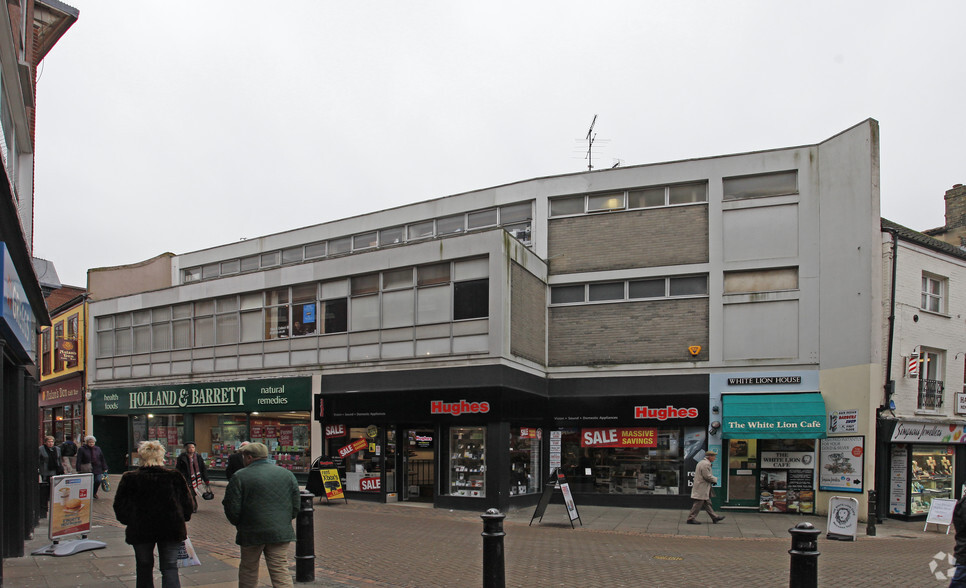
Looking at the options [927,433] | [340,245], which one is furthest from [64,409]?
[927,433]

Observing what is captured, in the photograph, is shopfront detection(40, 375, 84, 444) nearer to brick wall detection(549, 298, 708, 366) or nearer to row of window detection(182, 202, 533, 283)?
row of window detection(182, 202, 533, 283)

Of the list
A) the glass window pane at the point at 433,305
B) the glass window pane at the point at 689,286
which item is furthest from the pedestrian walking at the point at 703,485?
the glass window pane at the point at 433,305

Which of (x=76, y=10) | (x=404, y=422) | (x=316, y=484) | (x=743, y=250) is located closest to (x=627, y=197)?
(x=743, y=250)

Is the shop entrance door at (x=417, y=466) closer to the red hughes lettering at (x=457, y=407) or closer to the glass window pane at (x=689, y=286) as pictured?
the red hughes lettering at (x=457, y=407)

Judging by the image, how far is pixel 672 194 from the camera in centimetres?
2002

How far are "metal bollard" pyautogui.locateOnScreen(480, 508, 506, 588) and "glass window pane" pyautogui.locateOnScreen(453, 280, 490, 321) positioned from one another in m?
10.2

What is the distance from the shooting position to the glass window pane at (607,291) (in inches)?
796

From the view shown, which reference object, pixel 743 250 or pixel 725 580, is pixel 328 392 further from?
pixel 725 580

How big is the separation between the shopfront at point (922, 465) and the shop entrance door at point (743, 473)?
3179 millimetres

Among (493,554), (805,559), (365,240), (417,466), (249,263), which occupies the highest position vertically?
(365,240)

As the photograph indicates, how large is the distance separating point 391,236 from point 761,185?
11855 mm

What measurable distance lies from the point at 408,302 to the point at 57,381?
72.8ft

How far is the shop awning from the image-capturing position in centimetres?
1748

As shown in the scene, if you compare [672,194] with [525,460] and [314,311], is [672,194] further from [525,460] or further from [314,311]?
[314,311]
